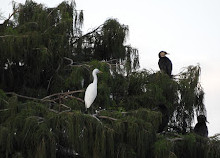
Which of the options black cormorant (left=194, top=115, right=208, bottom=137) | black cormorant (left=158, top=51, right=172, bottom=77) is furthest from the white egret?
black cormorant (left=158, top=51, right=172, bottom=77)

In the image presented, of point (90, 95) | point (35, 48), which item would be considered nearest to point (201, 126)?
point (90, 95)

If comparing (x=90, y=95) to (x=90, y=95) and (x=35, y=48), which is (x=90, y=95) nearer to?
(x=90, y=95)

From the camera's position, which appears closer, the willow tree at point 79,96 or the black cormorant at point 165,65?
the willow tree at point 79,96

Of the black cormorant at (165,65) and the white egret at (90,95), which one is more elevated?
the black cormorant at (165,65)

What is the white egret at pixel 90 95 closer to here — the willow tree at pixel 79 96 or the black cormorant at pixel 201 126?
the willow tree at pixel 79 96

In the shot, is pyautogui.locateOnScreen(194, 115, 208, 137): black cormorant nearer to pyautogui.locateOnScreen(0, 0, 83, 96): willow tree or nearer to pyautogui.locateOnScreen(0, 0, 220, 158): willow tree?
pyautogui.locateOnScreen(0, 0, 220, 158): willow tree

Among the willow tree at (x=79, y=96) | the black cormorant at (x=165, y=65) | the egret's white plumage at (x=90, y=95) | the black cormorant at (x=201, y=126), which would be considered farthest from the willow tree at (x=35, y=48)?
the black cormorant at (x=201, y=126)

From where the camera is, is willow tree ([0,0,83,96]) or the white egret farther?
willow tree ([0,0,83,96])

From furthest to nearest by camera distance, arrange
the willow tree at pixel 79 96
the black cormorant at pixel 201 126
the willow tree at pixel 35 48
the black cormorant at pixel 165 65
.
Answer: the black cormorant at pixel 165 65 < the black cormorant at pixel 201 126 < the willow tree at pixel 35 48 < the willow tree at pixel 79 96

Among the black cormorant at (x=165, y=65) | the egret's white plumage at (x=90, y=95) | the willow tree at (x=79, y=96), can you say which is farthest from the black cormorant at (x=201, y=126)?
the egret's white plumage at (x=90, y=95)

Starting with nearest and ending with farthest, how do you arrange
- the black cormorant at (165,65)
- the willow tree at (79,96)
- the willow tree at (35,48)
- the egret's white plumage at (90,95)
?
the willow tree at (79,96) → the egret's white plumage at (90,95) → the willow tree at (35,48) → the black cormorant at (165,65)

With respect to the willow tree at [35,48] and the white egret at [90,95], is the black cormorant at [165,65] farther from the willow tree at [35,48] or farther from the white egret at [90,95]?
the white egret at [90,95]

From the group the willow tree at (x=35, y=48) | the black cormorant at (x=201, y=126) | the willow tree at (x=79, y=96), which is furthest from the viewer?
the black cormorant at (x=201, y=126)

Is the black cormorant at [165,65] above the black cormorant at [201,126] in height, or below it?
above
